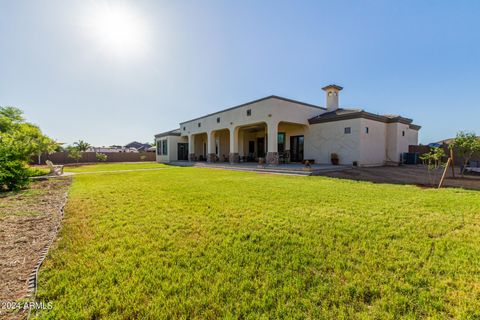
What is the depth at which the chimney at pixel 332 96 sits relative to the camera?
17047 millimetres

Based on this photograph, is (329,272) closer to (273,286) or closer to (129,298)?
(273,286)

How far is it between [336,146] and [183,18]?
12382 millimetres

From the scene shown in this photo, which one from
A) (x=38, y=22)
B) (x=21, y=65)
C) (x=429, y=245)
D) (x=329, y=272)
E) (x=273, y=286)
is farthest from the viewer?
(x=21, y=65)

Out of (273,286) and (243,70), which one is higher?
(243,70)

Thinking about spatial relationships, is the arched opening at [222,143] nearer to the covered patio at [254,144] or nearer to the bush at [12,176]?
the covered patio at [254,144]

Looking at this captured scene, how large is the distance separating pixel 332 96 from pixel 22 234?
18.9 metres

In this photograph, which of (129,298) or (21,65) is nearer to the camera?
(129,298)

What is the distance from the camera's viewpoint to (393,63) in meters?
13.5

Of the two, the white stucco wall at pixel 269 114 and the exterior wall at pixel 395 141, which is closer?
the white stucco wall at pixel 269 114

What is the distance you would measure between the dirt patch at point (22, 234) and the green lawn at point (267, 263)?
0.75ft

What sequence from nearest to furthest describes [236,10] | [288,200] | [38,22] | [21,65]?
1. [288,200]
2. [38,22]
3. [236,10]
4. [21,65]

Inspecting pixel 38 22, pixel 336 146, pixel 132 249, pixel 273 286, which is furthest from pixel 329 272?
pixel 336 146

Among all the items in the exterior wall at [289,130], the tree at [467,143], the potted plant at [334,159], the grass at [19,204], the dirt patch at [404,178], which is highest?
the exterior wall at [289,130]

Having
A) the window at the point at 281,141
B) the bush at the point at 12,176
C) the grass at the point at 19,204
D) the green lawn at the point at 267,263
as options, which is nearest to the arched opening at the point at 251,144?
the window at the point at 281,141
